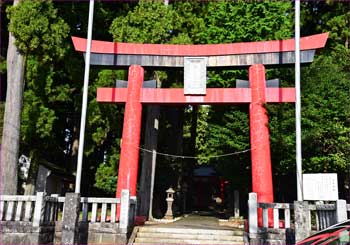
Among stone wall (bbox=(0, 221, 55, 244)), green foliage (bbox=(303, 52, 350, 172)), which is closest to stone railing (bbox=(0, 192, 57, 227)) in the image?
stone wall (bbox=(0, 221, 55, 244))

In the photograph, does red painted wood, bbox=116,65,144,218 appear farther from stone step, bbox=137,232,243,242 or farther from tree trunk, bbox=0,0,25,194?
tree trunk, bbox=0,0,25,194

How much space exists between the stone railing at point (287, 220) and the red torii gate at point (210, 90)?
1459mm

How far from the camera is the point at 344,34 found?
700 inches

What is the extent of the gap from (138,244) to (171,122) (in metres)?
12.2

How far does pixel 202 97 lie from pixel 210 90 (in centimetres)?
36

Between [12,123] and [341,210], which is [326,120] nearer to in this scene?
[341,210]

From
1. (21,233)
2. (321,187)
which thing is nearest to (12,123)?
(21,233)

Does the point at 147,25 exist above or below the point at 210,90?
above

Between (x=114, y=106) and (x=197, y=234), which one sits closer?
(x=197, y=234)

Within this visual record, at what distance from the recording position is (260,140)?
11.8 m

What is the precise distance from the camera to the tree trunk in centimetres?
1249

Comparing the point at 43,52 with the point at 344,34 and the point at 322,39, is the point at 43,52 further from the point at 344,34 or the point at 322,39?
the point at 344,34

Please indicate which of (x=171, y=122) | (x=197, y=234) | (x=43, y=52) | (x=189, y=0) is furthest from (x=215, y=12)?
(x=197, y=234)

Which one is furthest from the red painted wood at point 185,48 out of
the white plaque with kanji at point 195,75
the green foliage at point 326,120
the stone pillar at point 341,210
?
the stone pillar at point 341,210
